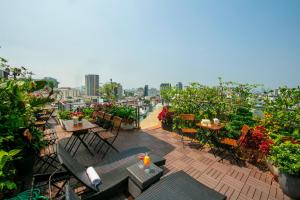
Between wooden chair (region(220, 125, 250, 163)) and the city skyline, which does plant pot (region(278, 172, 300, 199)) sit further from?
the city skyline

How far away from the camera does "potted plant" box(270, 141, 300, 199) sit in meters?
2.82

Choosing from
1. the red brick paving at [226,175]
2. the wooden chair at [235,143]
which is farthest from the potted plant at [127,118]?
the wooden chair at [235,143]

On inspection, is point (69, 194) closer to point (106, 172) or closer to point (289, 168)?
point (106, 172)

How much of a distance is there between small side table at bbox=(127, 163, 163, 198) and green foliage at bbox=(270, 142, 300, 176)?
244 centimetres

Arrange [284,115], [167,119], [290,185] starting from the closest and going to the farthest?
1. [290,185]
2. [284,115]
3. [167,119]

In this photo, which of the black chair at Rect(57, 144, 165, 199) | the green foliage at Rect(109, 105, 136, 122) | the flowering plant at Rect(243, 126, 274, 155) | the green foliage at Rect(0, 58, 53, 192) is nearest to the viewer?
the black chair at Rect(57, 144, 165, 199)

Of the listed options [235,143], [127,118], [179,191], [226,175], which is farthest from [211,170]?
[127,118]

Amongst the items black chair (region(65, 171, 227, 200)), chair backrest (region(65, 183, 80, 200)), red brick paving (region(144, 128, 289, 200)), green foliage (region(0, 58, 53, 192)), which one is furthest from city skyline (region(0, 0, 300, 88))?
chair backrest (region(65, 183, 80, 200))

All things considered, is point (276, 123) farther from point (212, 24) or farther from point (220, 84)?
point (212, 24)

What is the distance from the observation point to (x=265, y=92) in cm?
497

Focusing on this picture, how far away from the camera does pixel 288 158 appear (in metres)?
2.96

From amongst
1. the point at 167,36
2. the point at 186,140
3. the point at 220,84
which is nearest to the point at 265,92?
the point at 220,84

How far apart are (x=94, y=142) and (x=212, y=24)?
8.80 m

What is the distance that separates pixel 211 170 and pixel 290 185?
145 cm
